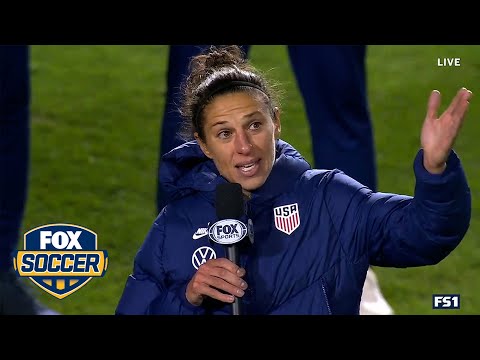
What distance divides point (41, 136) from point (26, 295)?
41.6 inches

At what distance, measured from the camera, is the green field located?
15.4 ft

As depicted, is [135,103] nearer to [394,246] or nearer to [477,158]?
[477,158]

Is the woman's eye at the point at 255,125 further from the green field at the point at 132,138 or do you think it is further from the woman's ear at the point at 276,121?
the green field at the point at 132,138

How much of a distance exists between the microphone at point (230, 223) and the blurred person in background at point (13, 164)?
1270 millimetres

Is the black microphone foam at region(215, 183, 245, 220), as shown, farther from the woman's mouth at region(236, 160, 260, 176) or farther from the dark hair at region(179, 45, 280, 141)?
the dark hair at region(179, 45, 280, 141)

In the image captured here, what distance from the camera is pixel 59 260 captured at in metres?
4.00

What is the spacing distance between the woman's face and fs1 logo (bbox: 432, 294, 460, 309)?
752mm

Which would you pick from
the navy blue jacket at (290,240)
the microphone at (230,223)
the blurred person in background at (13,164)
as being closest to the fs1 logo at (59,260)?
the blurred person in background at (13,164)

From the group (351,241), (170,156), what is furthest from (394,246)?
(170,156)

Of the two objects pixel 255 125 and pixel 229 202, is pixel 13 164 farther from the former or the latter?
pixel 229 202

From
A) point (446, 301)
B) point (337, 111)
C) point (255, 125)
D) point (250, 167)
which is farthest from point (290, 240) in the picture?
point (337, 111)

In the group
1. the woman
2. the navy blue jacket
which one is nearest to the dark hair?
the woman

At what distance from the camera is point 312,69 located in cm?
480

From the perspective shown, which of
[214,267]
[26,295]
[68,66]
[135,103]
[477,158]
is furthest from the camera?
[135,103]
